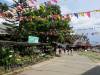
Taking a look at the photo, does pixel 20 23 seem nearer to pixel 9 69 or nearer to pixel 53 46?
pixel 53 46

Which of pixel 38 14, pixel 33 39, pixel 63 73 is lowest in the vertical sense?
pixel 63 73

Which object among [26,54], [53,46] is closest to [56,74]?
[26,54]

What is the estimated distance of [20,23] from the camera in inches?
1410

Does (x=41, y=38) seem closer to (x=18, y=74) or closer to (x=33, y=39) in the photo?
(x=33, y=39)

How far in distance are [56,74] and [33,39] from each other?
9.23m

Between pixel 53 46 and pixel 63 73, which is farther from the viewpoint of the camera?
pixel 53 46

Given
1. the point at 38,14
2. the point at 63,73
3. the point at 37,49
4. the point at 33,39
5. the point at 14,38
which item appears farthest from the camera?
the point at 38,14

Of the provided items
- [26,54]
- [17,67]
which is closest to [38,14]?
[26,54]

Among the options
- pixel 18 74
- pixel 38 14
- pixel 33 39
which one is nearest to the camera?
pixel 18 74

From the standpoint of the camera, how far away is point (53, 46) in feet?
151

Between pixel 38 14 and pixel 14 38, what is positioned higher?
pixel 38 14

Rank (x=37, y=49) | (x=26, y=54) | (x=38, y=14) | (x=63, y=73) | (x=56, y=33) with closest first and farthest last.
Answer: (x=63, y=73) → (x=26, y=54) → (x=37, y=49) → (x=38, y=14) → (x=56, y=33)

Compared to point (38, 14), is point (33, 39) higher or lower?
lower

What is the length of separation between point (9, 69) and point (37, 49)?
16736 millimetres
